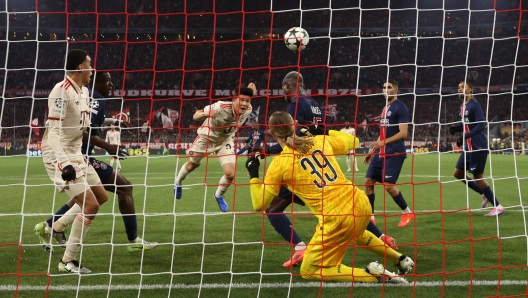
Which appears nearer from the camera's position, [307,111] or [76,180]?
[76,180]

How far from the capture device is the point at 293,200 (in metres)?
5.99

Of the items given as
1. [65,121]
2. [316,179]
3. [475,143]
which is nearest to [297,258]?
[316,179]

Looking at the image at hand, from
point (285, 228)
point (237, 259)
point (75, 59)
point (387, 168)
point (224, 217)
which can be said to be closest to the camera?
point (75, 59)

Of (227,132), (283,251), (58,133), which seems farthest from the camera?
(227,132)

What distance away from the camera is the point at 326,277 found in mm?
5184

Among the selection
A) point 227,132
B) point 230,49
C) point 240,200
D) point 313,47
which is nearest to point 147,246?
point 227,132

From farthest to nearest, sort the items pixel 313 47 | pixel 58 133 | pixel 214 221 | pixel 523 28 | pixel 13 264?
pixel 523 28, pixel 313 47, pixel 214 221, pixel 13 264, pixel 58 133

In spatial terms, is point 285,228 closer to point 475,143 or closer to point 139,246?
point 139,246

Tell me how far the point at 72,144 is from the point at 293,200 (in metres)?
2.37

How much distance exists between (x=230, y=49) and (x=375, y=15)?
13735 mm

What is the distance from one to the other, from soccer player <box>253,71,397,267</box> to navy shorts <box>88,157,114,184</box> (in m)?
1.85

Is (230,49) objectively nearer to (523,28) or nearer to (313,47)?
(313,47)

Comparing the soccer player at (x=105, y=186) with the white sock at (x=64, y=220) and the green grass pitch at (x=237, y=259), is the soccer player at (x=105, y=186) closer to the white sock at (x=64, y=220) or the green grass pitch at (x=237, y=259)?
the white sock at (x=64, y=220)

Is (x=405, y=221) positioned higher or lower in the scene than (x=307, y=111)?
lower
